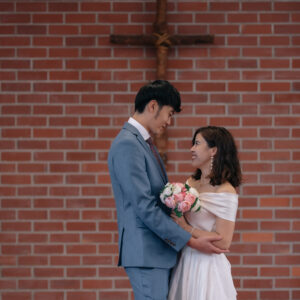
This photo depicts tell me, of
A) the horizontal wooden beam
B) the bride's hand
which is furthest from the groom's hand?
the horizontal wooden beam

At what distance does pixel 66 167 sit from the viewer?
3.17 metres

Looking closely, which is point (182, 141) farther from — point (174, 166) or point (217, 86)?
Result: point (217, 86)

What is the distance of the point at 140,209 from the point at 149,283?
355mm

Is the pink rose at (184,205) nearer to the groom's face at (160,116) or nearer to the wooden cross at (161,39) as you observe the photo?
the groom's face at (160,116)

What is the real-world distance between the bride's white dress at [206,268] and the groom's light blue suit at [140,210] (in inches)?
5.3

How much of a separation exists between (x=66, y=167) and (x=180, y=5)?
1.43m

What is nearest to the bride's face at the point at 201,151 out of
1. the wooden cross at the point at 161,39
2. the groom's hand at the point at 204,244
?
the groom's hand at the point at 204,244

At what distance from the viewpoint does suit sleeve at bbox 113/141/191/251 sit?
77.9 inches

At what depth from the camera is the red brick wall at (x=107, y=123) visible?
3156mm

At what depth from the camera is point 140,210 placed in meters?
1.98

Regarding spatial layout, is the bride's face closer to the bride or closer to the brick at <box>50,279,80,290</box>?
the bride

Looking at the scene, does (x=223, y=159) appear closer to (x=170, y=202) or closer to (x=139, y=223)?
(x=170, y=202)

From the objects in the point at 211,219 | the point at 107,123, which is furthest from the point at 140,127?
the point at 107,123

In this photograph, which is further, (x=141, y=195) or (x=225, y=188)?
(x=225, y=188)
